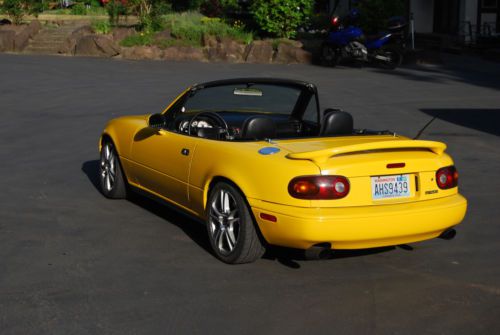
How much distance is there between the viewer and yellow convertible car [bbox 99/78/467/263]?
19.9ft

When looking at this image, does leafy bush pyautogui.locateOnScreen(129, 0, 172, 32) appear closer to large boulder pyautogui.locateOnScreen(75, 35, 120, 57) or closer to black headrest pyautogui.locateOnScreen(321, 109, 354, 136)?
large boulder pyautogui.locateOnScreen(75, 35, 120, 57)

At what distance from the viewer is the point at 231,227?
6.70 meters

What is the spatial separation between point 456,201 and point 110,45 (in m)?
23.1

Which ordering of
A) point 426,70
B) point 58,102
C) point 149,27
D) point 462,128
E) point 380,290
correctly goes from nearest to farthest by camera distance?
point 380,290
point 462,128
point 58,102
point 426,70
point 149,27

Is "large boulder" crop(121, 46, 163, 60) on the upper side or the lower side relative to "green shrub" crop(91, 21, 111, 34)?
lower

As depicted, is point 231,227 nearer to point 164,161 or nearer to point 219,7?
point 164,161

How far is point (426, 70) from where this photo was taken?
79.2ft

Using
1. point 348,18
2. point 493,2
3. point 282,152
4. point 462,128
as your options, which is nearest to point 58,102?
point 462,128

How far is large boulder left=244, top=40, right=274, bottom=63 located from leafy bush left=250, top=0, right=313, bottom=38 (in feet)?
2.58

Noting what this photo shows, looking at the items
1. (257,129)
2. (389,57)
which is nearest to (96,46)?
(389,57)

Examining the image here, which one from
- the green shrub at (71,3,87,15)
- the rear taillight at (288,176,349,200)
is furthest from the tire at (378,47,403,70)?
the rear taillight at (288,176,349,200)

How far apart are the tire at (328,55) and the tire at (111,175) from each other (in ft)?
54.8

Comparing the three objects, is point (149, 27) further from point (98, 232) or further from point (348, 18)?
point (98, 232)

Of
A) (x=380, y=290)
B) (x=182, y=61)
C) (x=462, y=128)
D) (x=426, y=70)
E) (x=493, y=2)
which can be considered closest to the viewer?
(x=380, y=290)
